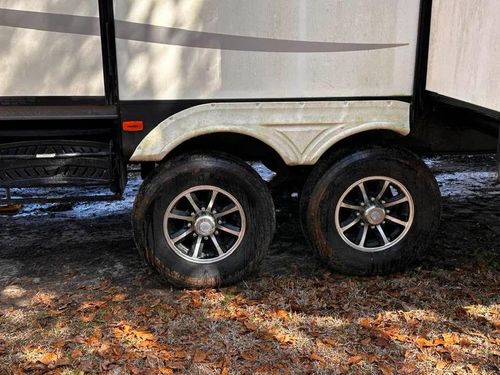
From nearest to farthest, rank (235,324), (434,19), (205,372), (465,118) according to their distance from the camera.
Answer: (205,372)
(235,324)
(434,19)
(465,118)

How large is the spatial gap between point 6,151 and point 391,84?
2.82 meters

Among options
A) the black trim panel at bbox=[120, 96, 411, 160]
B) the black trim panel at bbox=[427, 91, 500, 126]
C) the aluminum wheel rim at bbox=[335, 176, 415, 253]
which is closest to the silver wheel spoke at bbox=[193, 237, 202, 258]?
the black trim panel at bbox=[120, 96, 411, 160]

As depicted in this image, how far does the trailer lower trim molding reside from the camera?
4.02 metres

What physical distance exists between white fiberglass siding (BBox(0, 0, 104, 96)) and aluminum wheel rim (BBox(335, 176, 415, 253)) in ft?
6.59

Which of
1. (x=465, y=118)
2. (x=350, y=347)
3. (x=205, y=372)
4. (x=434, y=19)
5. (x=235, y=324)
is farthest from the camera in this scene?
(x=465, y=118)

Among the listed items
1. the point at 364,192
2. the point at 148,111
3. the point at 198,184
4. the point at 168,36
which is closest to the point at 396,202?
the point at 364,192

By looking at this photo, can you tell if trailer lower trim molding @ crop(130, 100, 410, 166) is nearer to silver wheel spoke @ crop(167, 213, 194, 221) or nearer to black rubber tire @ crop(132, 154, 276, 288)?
black rubber tire @ crop(132, 154, 276, 288)

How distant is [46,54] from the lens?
12.5ft

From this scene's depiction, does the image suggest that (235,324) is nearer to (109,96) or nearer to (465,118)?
(109,96)

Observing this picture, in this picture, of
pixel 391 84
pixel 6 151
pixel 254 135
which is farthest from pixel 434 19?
pixel 6 151

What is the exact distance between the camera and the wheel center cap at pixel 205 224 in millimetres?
4160

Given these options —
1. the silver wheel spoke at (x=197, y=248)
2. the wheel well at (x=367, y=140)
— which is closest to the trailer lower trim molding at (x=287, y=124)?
the wheel well at (x=367, y=140)

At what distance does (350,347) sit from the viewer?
353 cm

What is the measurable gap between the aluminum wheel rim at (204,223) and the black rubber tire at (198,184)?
0.04 metres
